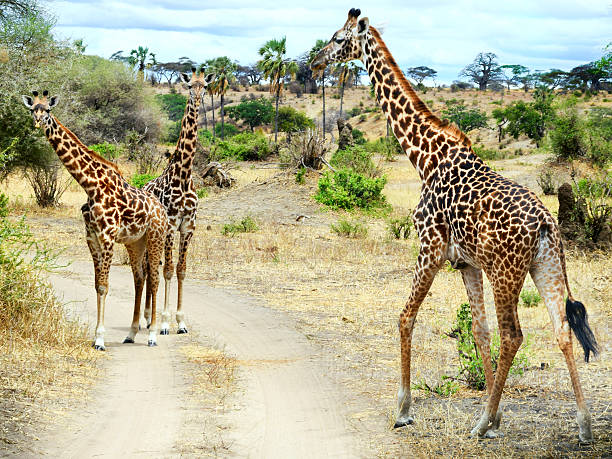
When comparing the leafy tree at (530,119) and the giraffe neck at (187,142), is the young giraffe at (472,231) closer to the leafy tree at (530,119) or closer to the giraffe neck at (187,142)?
the giraffe neck at (187,142)

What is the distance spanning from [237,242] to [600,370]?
10.2m

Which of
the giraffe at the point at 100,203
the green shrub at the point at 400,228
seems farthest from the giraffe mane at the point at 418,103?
the green shrub at the point at 400,228

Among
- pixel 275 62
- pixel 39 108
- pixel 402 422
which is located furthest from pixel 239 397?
pixel 275 62

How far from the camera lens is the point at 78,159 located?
28.5 feet

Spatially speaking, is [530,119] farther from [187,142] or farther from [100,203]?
[100,203]

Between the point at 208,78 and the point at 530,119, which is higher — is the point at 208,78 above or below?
below

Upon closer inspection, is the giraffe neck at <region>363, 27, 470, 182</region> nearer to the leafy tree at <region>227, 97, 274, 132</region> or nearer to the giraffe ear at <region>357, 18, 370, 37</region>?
the giraffe ear at <region>357, 18, 370, 37</region>

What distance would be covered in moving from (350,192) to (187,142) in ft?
43.5

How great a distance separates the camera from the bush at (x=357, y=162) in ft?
86.9

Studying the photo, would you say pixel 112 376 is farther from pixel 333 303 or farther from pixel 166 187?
pixel 333 303

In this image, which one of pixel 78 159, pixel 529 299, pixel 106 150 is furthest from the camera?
pixel 106 150

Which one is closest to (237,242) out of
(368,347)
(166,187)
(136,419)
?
(166,187)

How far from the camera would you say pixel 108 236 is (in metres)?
8.51

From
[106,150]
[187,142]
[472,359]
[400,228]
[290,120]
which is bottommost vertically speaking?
[472,359]
